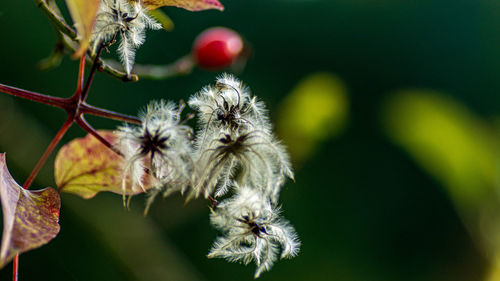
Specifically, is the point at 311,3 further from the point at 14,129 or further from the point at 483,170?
the point at 14,129

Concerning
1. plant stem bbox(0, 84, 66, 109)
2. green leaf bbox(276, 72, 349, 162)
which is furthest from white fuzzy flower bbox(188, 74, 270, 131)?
green leaf bbox(276, 72, 349, 162)

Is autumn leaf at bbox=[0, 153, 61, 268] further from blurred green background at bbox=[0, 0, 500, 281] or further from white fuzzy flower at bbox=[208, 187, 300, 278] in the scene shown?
blurred green background at bbox=[0, 0, 500, 281]

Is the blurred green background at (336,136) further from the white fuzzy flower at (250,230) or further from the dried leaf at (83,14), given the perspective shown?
the dried leaf at (83,14)

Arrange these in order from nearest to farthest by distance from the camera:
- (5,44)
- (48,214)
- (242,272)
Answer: (48,214) < (5,44) < (242,272)

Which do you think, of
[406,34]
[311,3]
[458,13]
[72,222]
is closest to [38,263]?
[72,222]

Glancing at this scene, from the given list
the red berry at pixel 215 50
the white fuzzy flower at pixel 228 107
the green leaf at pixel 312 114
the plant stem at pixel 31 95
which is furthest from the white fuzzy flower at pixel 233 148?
the green leaf at pixel 312 114
